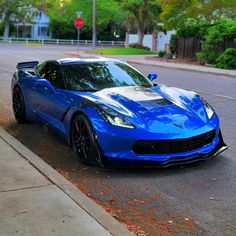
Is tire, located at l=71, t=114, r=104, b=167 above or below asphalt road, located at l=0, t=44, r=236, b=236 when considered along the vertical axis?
above

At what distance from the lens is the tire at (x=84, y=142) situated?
5595mm

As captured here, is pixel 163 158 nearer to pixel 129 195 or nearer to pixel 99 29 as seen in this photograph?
pixel 129 195

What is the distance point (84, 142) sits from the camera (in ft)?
19.1

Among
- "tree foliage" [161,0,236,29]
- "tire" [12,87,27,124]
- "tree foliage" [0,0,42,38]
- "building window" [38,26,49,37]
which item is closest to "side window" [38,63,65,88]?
"tire" [12,87,27,124]

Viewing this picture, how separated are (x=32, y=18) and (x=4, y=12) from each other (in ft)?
17.3

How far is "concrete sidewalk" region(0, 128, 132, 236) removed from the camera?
376 cm

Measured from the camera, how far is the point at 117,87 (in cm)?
664

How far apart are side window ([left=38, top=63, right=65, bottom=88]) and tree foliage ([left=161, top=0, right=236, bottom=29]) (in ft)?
80.2

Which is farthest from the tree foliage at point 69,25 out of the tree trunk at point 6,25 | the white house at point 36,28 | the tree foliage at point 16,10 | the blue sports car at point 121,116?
the blue sports car at point 121,116

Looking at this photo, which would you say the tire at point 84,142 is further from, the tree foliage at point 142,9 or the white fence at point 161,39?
the white fence at point 161,39

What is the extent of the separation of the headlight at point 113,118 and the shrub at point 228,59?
2009cm

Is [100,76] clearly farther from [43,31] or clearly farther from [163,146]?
[43,31]

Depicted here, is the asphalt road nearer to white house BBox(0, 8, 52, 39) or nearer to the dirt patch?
the dirt patch

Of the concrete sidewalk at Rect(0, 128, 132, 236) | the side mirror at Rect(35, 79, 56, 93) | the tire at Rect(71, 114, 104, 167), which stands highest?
the side mirror at Rect(35, 79, 56, 93)
